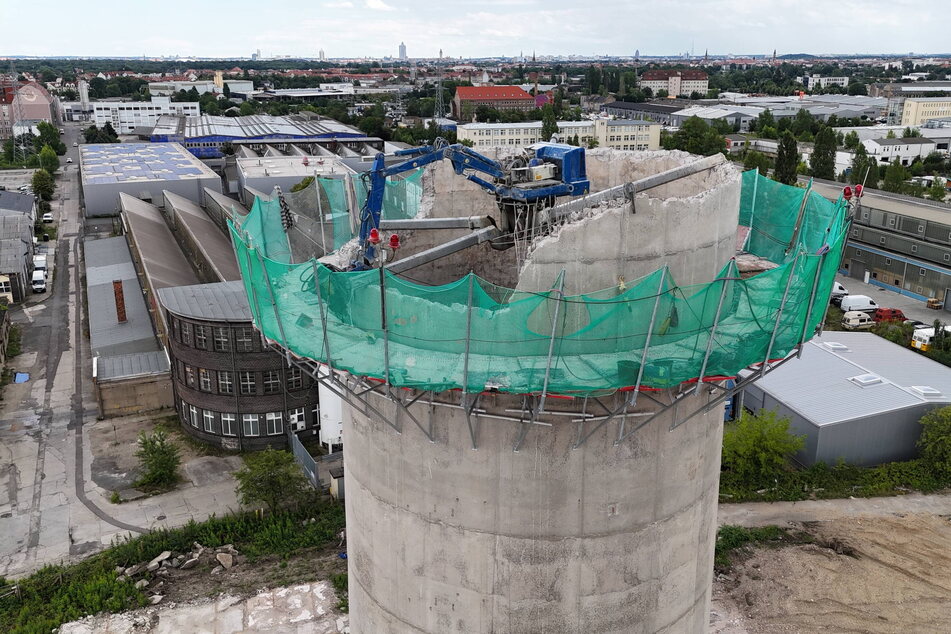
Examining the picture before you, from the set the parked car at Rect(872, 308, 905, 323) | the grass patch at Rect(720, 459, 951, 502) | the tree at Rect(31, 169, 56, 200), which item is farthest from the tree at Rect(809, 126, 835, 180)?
the tree at Rect(31, 169, 56, 200)

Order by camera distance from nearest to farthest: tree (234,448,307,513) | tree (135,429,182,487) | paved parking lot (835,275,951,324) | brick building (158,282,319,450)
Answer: tree (234,448,307,513)
tree (135,429,182,487)
brick building (158,282,319,450)
paved parking lot (835,275,951,324)

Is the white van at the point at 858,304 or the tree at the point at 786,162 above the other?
the tree at the point at 786,162

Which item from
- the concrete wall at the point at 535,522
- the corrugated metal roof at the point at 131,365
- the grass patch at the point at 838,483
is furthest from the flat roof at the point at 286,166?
the concrete wall at the point at 535,522

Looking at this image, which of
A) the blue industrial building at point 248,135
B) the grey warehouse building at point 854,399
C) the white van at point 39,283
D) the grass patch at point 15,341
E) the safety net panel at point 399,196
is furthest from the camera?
the blue industrial building at point 248,135

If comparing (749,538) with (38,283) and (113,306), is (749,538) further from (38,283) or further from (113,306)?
(38,283)

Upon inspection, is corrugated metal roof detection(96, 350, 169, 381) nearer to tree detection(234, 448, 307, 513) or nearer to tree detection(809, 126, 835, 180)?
tree detection(234, 448, 307, 513)

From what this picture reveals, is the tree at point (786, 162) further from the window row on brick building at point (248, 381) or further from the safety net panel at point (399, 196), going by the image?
the safety net panel at point (399, 196)
